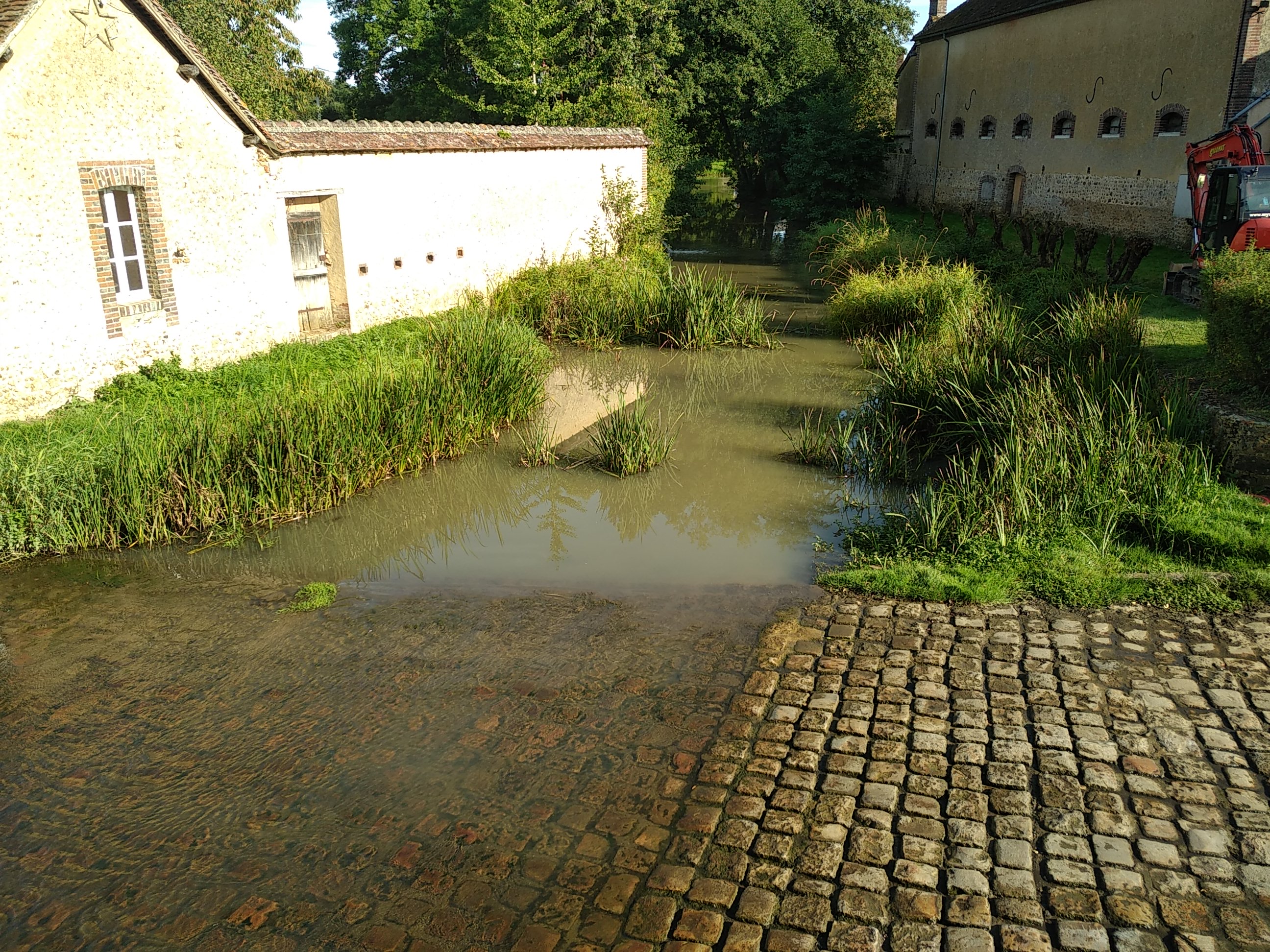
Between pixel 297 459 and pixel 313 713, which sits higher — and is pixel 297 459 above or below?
above

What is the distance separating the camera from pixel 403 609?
23.7 ft

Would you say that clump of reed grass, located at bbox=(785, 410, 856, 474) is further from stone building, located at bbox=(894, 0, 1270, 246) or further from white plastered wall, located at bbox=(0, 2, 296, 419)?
stone building, located at bbox=(894, 0, 1270, 246)

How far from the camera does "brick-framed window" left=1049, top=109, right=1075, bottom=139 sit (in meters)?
24.1

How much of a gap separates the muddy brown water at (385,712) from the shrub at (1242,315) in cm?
381

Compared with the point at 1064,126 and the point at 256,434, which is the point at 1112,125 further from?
the point at 256,434

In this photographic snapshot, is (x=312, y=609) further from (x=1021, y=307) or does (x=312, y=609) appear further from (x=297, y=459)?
(x=1021, y=307)

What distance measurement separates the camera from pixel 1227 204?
49.4 ft

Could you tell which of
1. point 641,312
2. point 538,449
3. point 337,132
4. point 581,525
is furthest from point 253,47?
point 581,525

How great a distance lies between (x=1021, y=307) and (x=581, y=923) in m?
11.3

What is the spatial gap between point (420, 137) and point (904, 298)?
8.06 meters

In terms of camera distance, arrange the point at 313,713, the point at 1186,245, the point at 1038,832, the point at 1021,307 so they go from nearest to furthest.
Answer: the point at 1038,832
the point at 313,713
the point at 1021,307
the point at 1186,245

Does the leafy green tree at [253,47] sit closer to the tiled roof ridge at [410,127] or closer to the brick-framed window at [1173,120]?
the tiled roof ridge at [410,127]

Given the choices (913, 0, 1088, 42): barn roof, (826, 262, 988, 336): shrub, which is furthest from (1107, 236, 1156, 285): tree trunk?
(913, 0, 1088, 42): barn roof

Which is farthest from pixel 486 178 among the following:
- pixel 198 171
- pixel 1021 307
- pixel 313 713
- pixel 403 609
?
pixel 313 713
